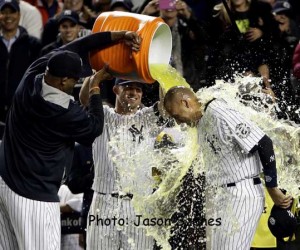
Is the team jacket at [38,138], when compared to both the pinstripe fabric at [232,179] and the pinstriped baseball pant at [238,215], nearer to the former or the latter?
the pinstripe fabric at [232,179]

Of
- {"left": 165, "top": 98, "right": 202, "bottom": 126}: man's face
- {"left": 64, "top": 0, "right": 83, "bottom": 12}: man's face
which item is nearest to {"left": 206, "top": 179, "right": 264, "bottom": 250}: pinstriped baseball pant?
{"left": 165, "top": 98, "right": 202, "bottom": 126}: man's face

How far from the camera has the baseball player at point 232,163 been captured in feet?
24.5

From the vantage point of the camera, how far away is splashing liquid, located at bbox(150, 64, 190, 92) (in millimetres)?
7754

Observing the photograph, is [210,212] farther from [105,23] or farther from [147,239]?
[105,23]

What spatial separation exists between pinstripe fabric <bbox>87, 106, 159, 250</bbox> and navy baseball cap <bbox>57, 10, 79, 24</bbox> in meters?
2.62

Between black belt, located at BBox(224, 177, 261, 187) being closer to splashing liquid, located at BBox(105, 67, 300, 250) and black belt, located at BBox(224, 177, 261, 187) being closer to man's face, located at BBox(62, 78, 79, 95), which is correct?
splashing liquid, located at BBox(105, 67, 300, 250)

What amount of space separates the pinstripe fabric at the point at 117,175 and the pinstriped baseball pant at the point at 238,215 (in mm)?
944


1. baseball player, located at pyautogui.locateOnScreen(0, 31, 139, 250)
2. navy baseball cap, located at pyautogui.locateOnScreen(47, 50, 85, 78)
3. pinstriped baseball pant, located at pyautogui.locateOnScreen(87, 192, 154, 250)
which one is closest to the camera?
navy baseball cap, located at pyautogui.locateOnScreen(47, 50, 85, 78)

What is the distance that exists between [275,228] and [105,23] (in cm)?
217

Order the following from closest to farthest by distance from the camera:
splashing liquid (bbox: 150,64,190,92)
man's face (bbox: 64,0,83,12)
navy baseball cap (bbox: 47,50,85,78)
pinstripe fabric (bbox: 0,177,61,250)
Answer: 1. navy baseball cap (bbox: 47,50,85,78)
2. pinstripe fabric (bbox: 0,177,61,250)
3. splashing liquid (bbox: 150,64,190,92)
4. man's face (bbox: 64,0,83,12)

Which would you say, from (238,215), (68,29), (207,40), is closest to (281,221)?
(238,215)

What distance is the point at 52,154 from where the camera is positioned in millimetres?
7293

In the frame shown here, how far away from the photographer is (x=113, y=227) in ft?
27.5

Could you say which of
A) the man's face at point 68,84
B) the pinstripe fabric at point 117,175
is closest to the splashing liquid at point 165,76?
the pinstripe fabric at point 117,175
